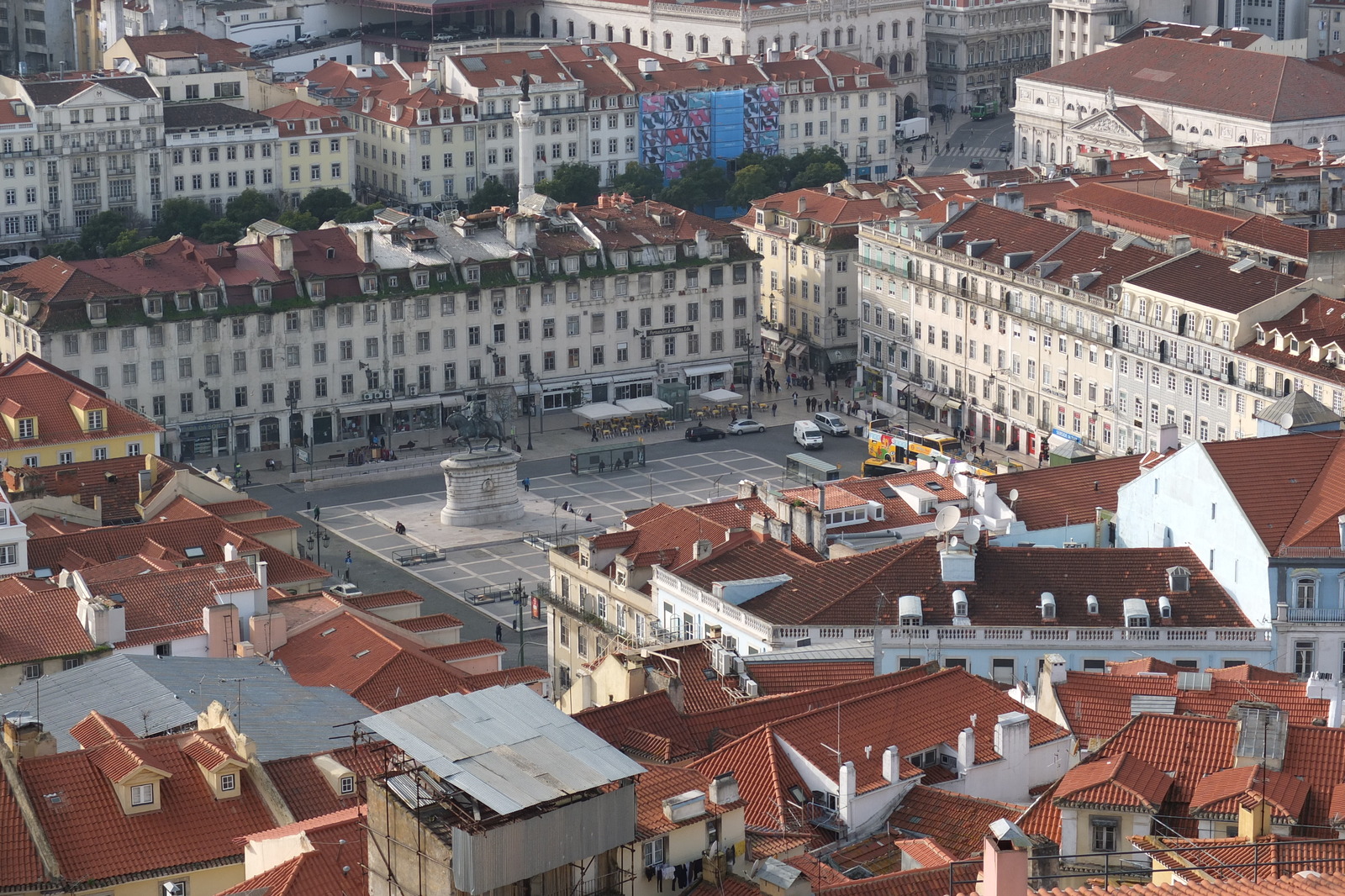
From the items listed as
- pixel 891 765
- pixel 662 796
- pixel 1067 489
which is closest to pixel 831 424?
pixel 1067 489

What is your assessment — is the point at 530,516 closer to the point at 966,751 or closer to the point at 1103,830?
the point at 966,751

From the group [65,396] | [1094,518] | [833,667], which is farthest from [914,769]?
[65,396]

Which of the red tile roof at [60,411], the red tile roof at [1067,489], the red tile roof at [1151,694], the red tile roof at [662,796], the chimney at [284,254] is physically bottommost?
the red tile roof at [60,411]

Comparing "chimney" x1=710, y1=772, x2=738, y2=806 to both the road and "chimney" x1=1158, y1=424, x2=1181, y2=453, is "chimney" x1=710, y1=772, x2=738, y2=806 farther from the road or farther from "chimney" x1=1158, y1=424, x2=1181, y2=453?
"chimney" x1=1158, y1=424, x2=1181, y2=453

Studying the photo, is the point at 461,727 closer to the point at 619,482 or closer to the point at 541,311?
the point at 619,482

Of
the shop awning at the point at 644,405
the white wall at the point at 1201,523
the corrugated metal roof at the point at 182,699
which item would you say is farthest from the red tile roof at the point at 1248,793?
the shop awning at the point at 644,405

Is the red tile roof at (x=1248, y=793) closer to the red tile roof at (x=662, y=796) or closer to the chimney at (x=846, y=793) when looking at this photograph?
the chimney at (x=846, y=793)
